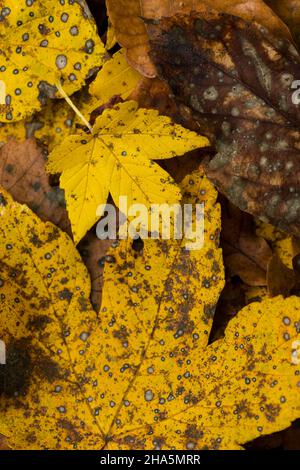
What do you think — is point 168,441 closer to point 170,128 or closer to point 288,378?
point 288,378

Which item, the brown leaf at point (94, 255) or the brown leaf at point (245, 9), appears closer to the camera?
the brown leaf at point (245, 9)

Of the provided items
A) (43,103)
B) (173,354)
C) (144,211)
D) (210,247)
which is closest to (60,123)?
(43,103)

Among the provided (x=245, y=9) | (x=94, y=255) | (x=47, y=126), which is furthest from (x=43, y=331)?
(x=245, y=9)

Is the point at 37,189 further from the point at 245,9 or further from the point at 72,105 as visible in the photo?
the point at 245,9

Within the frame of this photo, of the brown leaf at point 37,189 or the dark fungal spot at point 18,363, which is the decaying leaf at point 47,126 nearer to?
the brown leaf at point 37,189

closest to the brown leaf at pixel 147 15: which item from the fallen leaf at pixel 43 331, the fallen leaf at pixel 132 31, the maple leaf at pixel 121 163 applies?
the fallen leaf at pixel 132 31
